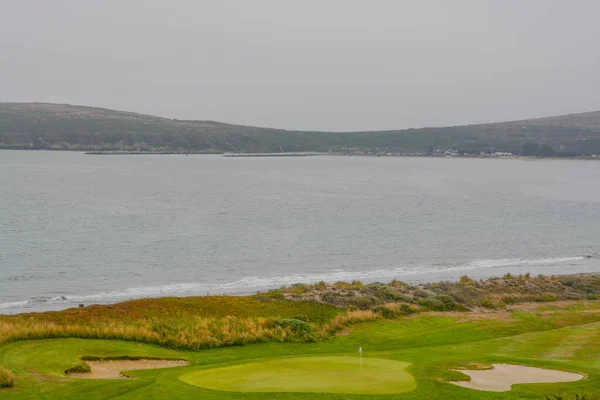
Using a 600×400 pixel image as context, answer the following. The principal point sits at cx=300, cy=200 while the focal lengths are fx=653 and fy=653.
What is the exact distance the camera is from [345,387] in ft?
53.8

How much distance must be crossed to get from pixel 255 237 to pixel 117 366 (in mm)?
48631

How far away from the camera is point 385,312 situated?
30.1 m

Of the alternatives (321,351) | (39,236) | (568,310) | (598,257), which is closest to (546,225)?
(598,257)

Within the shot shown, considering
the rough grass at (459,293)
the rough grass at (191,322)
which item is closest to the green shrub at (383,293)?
the rough grass at (459,293)

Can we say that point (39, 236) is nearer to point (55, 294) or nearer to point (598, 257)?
point (55, 294)

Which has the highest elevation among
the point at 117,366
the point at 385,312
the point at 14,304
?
the point at 117,366

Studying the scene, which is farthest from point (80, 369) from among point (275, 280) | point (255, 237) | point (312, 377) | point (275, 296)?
point (255, 237)

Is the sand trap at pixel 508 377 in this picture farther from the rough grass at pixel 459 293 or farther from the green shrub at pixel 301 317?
the rough grass at pixel 459 293

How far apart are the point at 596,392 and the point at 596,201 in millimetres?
110916

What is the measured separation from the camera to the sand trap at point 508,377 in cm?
1770

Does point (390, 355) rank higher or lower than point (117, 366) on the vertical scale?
lower

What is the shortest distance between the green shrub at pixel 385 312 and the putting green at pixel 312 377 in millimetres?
9529

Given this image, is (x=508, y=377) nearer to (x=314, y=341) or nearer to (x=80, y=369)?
(x=314, y=341)

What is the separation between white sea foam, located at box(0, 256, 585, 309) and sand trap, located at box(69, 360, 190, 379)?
63.3ft
